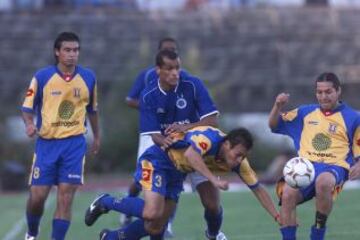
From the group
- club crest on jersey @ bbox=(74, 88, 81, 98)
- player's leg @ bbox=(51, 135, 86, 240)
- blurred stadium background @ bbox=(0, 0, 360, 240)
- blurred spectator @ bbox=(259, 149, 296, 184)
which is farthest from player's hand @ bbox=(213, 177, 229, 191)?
blurred stadium background @ bbox=(0, 0, 360, 240)

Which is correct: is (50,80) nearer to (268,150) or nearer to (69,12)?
(268,150)

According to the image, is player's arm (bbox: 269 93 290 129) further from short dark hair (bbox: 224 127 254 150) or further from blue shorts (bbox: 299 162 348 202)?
short dark hair (bbox: 224 127 254 150)

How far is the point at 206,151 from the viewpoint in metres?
9.09

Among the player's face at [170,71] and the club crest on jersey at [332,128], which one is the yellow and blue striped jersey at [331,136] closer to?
the club crest on jersey at [332,128]

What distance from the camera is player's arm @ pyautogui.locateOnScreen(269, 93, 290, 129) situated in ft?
31.3

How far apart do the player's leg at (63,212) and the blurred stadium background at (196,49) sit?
50.0 feet

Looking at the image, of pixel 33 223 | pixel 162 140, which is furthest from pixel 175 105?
pixel 33 223

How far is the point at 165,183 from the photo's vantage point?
31.7 feet

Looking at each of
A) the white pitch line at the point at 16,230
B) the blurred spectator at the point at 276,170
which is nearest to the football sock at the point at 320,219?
the white pitch line at the point at 16,230

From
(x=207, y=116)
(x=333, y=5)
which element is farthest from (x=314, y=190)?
(x=333, y=5)

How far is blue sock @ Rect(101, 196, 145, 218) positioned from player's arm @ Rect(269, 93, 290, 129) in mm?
1355

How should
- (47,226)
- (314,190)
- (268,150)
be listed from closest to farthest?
(314,190) → (47,226) → (268,150)

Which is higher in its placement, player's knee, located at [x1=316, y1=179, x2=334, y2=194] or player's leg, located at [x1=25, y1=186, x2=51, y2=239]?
player's knee, located at [x1=316, y1=179, x2=334, y2=194]

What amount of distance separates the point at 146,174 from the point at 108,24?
2299 cm
